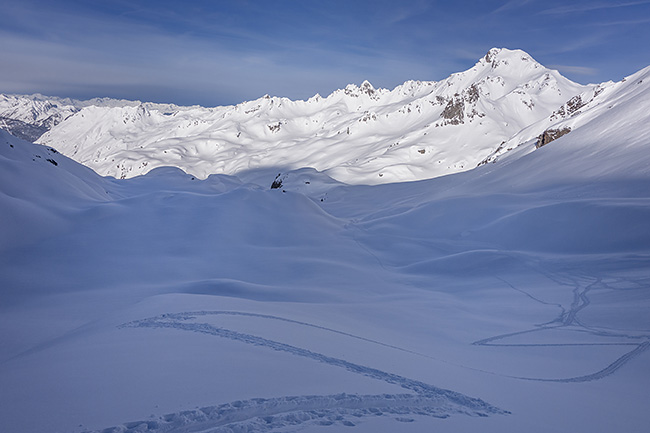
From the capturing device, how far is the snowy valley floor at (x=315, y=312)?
15.8 feet

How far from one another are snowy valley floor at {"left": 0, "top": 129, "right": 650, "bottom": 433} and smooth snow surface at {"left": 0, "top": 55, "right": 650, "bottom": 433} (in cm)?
5

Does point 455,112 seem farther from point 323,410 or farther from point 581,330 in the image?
point 323,410

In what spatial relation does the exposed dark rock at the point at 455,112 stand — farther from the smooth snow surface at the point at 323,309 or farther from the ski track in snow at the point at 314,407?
the ski track in snow at the point at 314,407

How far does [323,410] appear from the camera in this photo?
467 centimetres

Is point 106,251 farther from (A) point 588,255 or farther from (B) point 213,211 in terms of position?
(A) point 588,255

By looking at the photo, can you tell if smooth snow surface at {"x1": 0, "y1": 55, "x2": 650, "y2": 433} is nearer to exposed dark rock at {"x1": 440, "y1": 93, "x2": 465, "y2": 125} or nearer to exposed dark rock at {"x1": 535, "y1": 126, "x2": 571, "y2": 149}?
exposed dark rock at {"x1": 535, "y1": 126, "x2": 571, "y2": 149}

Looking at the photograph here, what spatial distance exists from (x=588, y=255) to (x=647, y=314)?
283 inches

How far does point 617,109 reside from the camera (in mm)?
39188

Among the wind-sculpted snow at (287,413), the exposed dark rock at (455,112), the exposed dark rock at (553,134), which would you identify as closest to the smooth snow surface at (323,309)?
the wind-sculpted snow at (287,413)

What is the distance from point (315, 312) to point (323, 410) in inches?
228

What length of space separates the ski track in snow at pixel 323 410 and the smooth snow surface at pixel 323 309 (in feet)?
0.09

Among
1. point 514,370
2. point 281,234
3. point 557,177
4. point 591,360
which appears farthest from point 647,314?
point 557,177

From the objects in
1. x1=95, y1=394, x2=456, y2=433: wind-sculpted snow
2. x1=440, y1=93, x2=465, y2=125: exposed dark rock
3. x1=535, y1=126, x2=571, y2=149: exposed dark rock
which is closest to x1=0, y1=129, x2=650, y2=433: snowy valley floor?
x1=95, y1=394, x2=456, y2=433: wind-sculpted snow

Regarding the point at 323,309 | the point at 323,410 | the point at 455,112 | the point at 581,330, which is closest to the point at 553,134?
the point at 581,330
